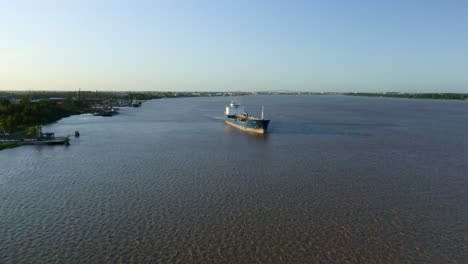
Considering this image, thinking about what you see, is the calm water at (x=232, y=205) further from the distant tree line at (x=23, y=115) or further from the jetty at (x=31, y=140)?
the distant tree line at (x=23, y=115)

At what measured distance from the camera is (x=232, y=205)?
22.6 m

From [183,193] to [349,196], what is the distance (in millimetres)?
12774

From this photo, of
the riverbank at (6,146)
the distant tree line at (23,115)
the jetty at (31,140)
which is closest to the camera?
the riverbank at (6,146)

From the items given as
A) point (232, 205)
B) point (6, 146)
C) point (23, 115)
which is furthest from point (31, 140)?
point (232, 205)

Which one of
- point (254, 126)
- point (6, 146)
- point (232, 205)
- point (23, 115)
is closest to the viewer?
point (232, 205)

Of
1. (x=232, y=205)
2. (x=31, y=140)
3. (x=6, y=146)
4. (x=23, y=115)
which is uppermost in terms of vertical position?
(x=23, y=115)

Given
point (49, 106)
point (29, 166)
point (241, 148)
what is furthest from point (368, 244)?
point (49, 106)

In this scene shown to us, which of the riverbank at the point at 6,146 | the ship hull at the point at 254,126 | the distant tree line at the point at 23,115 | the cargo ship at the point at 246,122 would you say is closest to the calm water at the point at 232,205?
the riverbank at the point at 6,146

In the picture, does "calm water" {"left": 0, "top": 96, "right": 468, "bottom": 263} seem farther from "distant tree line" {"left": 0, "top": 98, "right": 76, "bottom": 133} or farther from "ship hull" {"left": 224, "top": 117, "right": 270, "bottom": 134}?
"distant tree line" {"left": 0, "top": 98, "right": 76, "bottom": 133}

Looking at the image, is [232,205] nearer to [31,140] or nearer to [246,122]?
[31,140]

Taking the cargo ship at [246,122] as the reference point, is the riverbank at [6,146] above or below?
below

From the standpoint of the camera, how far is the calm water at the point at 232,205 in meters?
16.6

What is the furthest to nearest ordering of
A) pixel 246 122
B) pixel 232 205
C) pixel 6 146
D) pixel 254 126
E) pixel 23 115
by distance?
pixel 23 115 < pixel 246 122 < pixel 254 126 < pixel 6 146 < pixel 232 205

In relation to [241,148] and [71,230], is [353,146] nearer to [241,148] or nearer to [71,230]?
[241,148]
